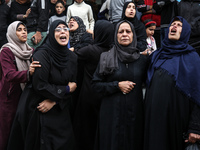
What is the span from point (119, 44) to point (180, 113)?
104 centimetres

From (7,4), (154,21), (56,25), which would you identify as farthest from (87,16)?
(56,25)

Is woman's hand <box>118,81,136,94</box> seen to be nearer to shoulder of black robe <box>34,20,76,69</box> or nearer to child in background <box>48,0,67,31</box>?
shoulder of black robe <box>34,20,76,69</box>

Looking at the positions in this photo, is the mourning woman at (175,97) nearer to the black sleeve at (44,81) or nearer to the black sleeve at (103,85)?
the black sleeve at (103,85)

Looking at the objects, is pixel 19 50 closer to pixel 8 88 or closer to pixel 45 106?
pixel 8 88

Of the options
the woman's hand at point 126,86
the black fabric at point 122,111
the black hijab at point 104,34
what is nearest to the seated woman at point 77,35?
the black hijab at point 104,34

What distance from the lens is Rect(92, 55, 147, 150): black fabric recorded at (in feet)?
8.71

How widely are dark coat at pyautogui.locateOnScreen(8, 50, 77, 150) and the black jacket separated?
8.88ft

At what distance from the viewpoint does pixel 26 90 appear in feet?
9.57

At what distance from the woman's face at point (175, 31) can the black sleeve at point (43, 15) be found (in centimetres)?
340

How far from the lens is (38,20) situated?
5348 millimetres

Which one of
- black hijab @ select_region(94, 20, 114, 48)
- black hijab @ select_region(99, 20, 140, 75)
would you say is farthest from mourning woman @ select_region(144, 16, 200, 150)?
black hijab @ select_region(94, 20, 114, 48)

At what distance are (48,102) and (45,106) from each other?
2.3 inches

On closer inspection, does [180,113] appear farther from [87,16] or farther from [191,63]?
[87,16]

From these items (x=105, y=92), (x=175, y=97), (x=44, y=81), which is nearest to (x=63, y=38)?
(x=44, y=81)
